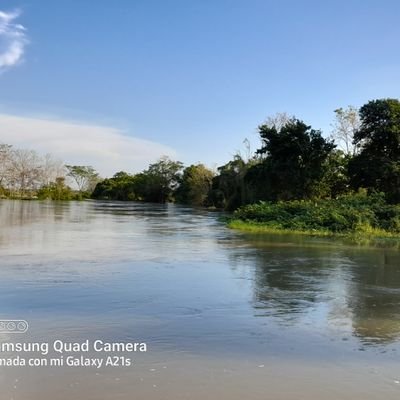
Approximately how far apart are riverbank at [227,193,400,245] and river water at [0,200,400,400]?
7187 millimetres

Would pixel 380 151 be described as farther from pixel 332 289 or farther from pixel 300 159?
pixel 332 289

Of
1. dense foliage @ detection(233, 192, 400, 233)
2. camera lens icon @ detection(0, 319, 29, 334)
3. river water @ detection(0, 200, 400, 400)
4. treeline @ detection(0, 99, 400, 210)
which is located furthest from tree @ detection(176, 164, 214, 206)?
camera lens icon @ detection(0, 319, 29, 334)

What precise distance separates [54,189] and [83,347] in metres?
76.6

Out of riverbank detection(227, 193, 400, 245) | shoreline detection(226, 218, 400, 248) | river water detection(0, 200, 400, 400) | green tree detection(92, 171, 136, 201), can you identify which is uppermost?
green tree detection(92, 171, 136, 201)

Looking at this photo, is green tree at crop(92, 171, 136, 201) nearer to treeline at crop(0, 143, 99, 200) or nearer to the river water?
treeline at crop(0, 143, 99, 200)

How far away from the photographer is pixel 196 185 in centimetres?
7031

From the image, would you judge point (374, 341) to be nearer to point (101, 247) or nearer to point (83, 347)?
point (83, 347)

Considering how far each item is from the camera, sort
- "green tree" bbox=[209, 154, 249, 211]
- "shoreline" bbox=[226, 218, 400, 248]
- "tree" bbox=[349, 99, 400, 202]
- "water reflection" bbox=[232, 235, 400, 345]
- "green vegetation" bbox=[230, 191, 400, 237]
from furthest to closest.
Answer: "green tree" bbox=[209, 154, 249, 211]
"tree" bbox=[349, 99, 400, 202]
"green vegetation" bbox=[230, 191, 400, 237]
"shoreline" bbox=[226, 218, 400, 248]
"water reflection" bbox=[232, 235, 400, 345]

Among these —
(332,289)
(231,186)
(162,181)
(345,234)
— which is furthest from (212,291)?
(162,181)

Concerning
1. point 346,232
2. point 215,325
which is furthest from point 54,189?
point 215,325

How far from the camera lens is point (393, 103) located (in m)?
28.9

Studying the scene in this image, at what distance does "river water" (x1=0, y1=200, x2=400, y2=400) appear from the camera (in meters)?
4.23

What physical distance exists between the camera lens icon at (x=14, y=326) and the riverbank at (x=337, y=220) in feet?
46.0

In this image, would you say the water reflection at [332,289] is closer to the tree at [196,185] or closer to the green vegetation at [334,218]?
the green vegetation at [334,218]
